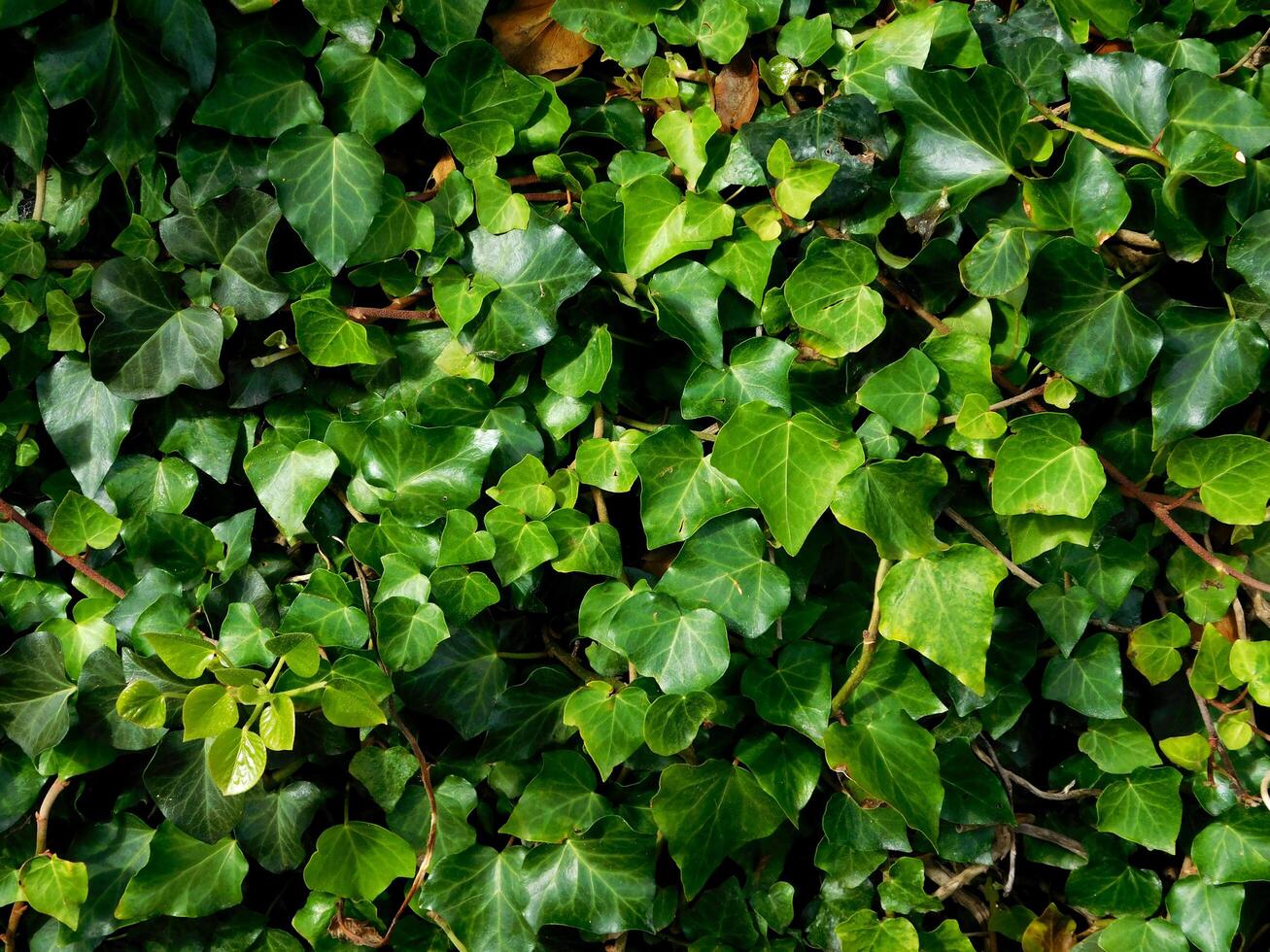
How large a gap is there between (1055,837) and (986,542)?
492 mm

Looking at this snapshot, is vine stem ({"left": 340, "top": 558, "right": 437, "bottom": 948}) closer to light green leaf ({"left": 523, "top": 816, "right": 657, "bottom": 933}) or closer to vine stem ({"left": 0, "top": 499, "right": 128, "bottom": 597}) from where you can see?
light green leaf ({"left": 523, "top": 816, "right": 657, "bottom": 933})

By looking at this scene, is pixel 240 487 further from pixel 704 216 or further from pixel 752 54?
pixel 752 54

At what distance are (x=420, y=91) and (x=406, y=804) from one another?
0.93 meters

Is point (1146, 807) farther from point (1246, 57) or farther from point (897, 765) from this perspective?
point (1246, 57)

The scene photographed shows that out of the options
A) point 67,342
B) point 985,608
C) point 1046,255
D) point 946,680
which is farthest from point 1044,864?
point 67,342

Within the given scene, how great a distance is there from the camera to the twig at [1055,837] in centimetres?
140

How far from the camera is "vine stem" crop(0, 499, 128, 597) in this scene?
1.30 meters

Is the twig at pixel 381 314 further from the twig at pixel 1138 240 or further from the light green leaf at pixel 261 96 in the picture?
the twig at pixel 1138 240

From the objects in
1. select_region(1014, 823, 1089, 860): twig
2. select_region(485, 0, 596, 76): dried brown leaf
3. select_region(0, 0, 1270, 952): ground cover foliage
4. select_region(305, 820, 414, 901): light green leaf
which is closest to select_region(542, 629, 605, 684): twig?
select_region(0, 0, 1270, 952): ground cover foliage

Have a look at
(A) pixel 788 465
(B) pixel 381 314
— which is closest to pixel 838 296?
(A) pixel 788 465

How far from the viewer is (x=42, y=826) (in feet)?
4.27

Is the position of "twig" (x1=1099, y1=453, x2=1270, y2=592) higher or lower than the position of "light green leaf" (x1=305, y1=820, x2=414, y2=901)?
higher

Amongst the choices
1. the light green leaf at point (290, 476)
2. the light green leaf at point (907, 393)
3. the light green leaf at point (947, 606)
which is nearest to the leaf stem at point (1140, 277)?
the light green leaf at point (907, 393)

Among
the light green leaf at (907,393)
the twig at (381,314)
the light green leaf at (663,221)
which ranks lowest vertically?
the light green leaf at (907,393)
